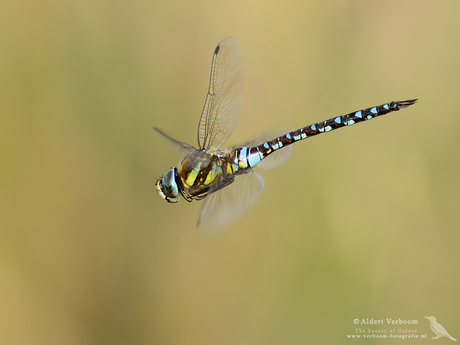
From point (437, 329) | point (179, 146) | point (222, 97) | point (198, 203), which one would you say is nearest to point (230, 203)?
point (179, 146)

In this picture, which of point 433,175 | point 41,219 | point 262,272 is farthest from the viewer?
point 41,219

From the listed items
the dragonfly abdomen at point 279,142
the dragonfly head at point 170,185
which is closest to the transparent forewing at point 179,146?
the dragonfly head at point 170,185

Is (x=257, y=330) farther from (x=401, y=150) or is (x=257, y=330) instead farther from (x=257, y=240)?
(x=401, y=150)

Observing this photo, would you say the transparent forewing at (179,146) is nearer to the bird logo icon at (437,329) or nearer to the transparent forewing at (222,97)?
the transparent forewing at (222,97)

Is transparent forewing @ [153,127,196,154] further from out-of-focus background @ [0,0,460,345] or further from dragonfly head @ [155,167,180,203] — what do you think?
out-of-focus background @ [0,0,460,345]

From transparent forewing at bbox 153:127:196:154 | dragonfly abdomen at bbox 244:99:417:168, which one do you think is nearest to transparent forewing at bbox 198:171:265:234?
dragonfly abdomen at bbox 244:99:417:168

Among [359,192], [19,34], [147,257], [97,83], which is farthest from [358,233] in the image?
[19,34]

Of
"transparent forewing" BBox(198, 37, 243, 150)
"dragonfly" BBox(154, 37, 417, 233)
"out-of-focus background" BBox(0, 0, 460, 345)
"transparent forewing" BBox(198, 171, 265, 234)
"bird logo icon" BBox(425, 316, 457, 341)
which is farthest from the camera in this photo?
"out-of-focus background" BBox(0, 0, 460, 345)
